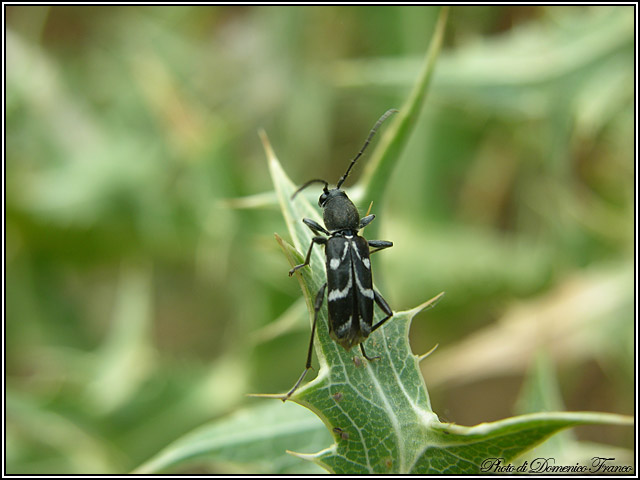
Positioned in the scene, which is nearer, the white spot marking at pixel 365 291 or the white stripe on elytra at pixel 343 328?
the white stripe on elytra at pixel 343 328

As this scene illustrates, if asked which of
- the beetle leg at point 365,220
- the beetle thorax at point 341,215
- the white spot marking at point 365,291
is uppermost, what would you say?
the beetle thorax at point 341,215

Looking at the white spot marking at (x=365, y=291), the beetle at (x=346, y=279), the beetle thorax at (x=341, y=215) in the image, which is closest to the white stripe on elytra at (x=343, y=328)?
the beetle at (x=346, y=279)

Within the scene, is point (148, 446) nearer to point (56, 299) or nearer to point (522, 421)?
point (56, 299)

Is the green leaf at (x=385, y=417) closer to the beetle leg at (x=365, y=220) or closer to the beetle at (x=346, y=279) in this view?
the beetle at (x=346, y=279)

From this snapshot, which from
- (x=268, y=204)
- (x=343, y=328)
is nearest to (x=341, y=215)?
(x=268, y=204)

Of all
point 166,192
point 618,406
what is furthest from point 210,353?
point 618,406

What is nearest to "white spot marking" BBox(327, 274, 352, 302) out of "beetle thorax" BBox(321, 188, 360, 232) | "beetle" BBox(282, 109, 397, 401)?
"beetle" BBox(282, 109, 397, 401)
